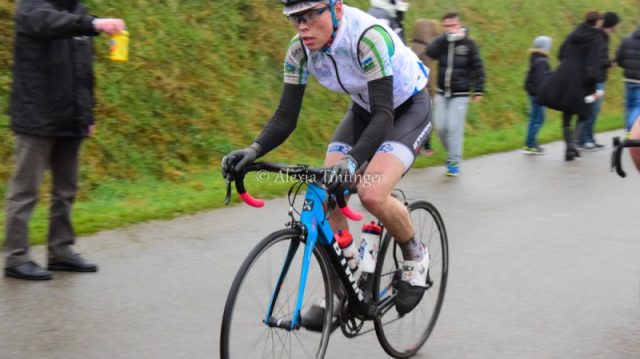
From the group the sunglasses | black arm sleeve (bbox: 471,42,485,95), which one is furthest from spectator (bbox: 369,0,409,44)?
the sunglasses

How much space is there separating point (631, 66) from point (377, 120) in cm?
879

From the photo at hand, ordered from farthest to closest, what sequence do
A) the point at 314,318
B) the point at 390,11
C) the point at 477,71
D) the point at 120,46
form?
the point at 477,71, the point at 390,11, the point at 120,46, the point at 314,318

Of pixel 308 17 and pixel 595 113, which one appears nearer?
pixel 308 17

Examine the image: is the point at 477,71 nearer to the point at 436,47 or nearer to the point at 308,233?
the point at 436,47

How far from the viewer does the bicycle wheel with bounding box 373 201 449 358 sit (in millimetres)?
4824

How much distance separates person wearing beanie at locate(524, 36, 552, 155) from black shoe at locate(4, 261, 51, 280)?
896 cm

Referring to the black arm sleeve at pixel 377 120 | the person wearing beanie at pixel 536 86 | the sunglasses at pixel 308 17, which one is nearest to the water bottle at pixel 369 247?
the black arm sleeve at pixel 377 120

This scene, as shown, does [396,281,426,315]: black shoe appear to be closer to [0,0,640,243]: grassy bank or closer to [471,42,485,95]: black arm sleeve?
[0,0,640,243]: grassy bank

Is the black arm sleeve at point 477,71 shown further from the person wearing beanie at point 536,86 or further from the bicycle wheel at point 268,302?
the bicycle wheel at point 268,302

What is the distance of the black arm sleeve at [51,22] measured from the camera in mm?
5738

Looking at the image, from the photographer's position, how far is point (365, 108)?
490 cm

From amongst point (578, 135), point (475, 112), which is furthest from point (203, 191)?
point (475, 112)

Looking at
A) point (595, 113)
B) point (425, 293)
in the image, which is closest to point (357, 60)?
point (425, 293)

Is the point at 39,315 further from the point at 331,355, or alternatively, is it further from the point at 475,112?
the point at 475,112
